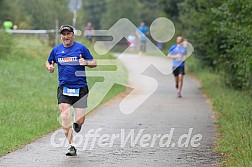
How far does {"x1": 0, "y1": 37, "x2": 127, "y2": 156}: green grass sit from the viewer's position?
13.0m

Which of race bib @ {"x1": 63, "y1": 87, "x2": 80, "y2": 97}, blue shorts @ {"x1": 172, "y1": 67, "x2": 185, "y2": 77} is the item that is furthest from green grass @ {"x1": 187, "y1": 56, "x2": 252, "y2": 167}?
race bib @ {"x1": 63, "y1": 87, "x2": 80, "y2": 97}

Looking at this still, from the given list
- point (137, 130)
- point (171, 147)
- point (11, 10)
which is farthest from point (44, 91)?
point (11, 10)

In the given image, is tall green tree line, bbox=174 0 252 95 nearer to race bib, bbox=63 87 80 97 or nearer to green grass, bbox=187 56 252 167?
green grass, bbox=187 56 252 167

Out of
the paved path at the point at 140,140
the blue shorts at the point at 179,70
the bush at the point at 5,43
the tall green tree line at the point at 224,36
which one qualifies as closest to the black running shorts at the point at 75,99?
the paved path at the point at 140,140

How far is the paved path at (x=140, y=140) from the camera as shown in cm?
1041

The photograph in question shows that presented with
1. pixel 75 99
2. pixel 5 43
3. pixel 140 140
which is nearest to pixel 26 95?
pixel 140 140

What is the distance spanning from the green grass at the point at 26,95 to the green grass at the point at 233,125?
3442 mm

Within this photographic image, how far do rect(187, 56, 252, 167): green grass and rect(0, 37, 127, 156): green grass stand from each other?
136 inches

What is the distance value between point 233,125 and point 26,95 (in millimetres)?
7896

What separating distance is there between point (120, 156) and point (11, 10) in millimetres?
33954

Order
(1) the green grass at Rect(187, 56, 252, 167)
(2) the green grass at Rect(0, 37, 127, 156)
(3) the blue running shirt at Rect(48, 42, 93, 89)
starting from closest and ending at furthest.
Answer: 1. (1) the green grass at Rect(187, 56, 252, 167)
2. (3) the blue running shirt at Rect(48, 42, 93, 89)
3. (2) the green grass at Rect(0, 37, 127, 156)

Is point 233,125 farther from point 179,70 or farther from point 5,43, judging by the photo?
point 5,43

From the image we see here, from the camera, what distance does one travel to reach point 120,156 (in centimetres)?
1089

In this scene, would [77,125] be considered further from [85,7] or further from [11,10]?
[85,7]
